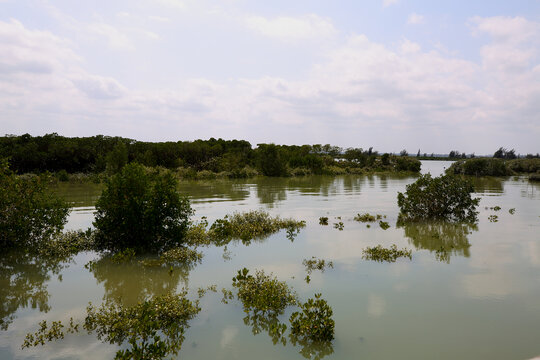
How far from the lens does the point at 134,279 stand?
11.4 m

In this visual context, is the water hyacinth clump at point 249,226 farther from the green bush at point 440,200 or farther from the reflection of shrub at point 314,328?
the reflection of shrub at point 314,328

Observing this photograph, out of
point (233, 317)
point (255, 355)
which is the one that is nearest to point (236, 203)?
point (233, 317)

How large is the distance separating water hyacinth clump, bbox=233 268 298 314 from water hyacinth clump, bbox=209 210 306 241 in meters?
6.52

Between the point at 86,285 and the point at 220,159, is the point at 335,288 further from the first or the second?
the point at 220,159

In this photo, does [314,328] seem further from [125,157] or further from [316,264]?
[125,157]

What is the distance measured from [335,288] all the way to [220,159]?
5363 centimetres

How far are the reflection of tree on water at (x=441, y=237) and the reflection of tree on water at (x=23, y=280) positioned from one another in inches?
521

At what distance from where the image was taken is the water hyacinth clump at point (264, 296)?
9141 mm

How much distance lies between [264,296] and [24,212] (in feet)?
31.7

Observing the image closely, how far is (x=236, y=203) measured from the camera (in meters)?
27.7

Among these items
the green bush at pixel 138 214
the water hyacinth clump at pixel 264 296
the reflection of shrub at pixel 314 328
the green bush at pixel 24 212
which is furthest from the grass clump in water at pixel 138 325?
the green bush at pixel 24 212

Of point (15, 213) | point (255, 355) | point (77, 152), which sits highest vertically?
point (77, 152)

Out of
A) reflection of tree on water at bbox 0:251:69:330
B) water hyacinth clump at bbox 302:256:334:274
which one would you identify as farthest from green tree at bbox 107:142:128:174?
water hyacinth clump at bbox 302:256:334:274

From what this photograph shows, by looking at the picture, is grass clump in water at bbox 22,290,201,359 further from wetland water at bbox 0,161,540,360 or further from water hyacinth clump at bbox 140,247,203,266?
water hyacinth clump at bbox 140,247,203,266
